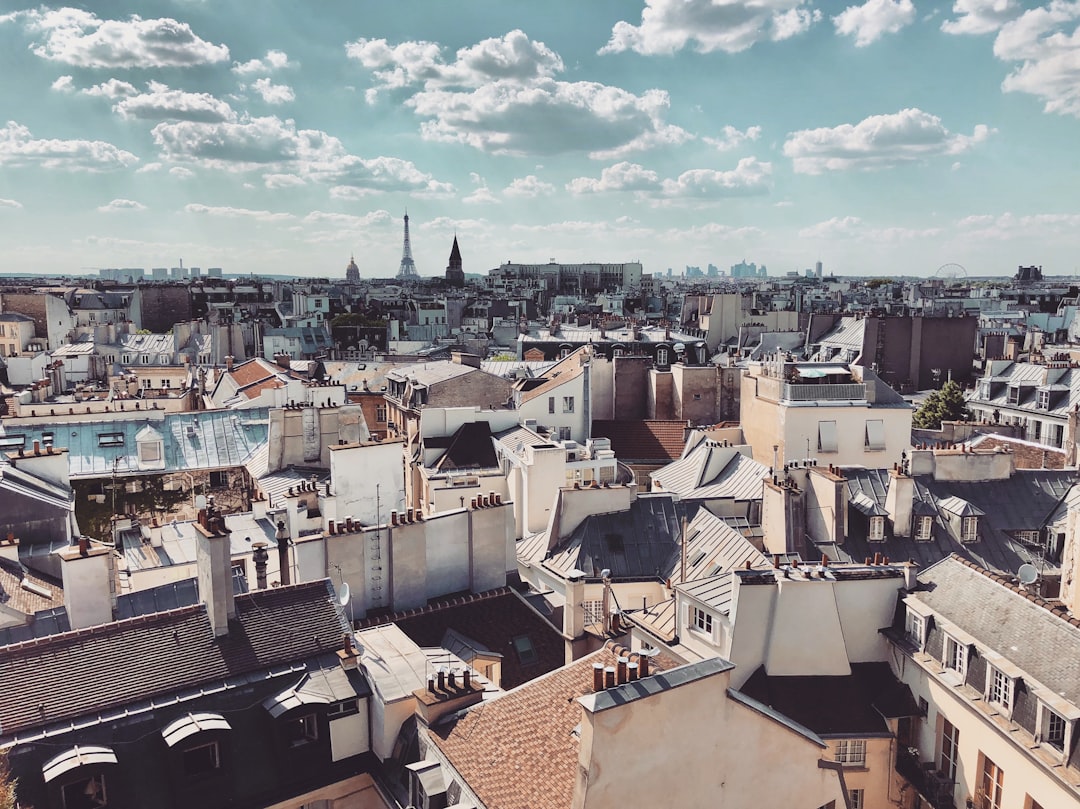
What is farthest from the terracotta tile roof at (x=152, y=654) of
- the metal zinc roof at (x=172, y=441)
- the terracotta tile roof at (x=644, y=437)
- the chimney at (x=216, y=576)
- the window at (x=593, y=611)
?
the terracotta tile roof at (x=644, y=437)

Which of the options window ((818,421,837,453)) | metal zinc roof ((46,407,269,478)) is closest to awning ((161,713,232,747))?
metal zinc roof ((46,407,269,478))

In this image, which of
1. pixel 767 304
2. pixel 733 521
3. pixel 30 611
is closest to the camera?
pixel 30 611

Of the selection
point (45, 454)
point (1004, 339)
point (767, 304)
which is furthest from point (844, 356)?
point (767, 304)

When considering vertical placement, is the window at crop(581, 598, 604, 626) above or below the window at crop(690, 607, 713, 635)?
below

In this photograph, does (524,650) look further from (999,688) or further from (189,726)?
(999,688)

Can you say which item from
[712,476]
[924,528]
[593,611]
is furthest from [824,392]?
[593,611]

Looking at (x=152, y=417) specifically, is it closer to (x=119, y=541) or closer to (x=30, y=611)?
(x=119, y=541)

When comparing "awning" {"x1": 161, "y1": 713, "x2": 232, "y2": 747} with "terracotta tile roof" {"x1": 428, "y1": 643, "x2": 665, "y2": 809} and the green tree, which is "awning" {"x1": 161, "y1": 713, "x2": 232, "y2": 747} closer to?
"terracotta tile roof" {"x1": 428, "y1": 643, "x2": 665, "y2": 809}
